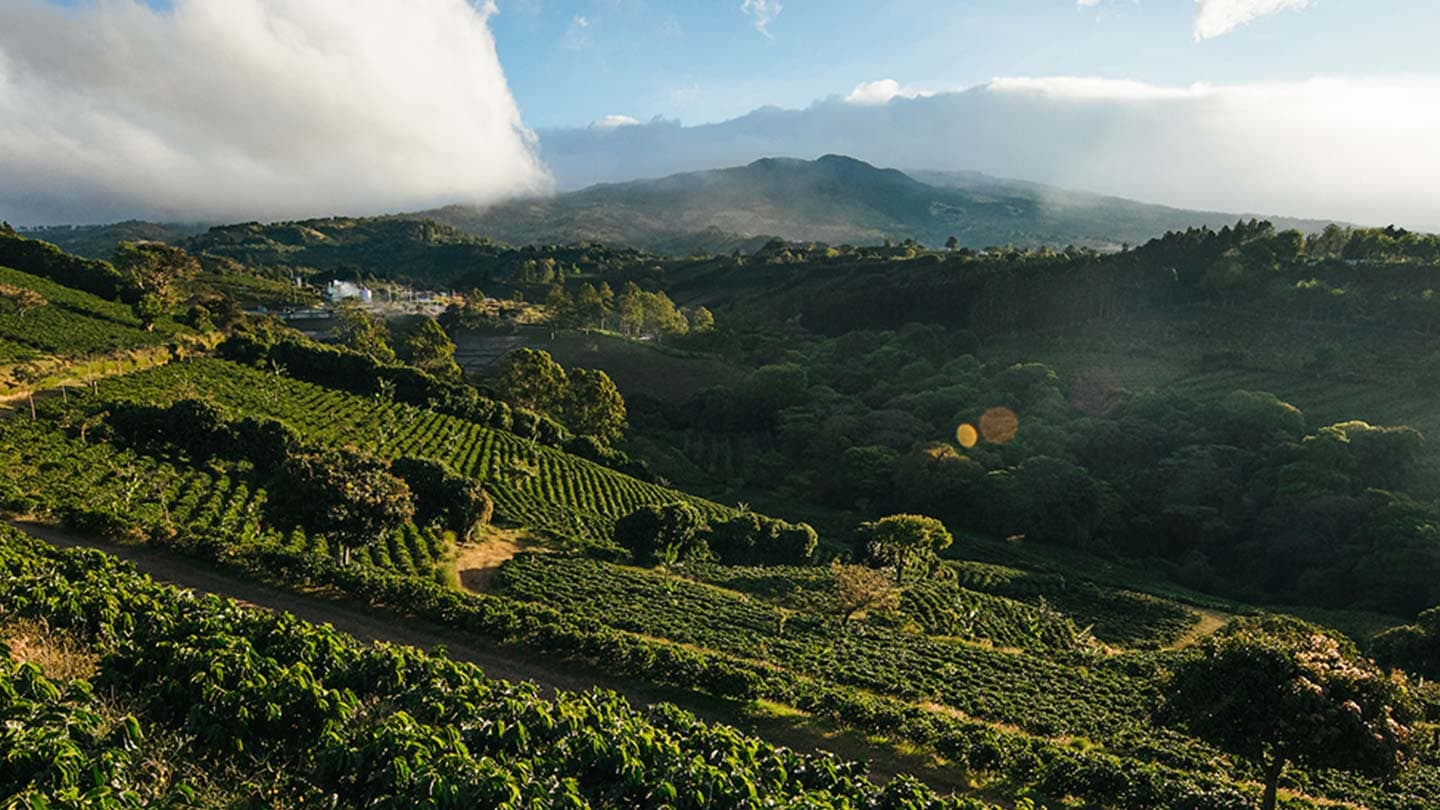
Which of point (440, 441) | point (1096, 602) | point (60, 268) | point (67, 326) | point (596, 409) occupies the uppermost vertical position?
point (60, 268)

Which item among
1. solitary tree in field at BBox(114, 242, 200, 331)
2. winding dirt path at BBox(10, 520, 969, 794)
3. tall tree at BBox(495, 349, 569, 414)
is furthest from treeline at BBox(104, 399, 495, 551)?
solitary tree in field at BBox(114, 242, 200, 331)

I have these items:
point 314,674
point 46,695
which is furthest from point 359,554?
point 46,695

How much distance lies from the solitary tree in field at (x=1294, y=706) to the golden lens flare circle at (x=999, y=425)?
78531 millimetres

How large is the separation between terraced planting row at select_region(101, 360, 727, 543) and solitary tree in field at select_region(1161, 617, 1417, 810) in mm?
41943

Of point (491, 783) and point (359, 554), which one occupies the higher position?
point (491, 783)

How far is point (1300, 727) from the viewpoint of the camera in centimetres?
1806

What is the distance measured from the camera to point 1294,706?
18203mm

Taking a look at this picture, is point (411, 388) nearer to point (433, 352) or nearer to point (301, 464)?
point (433, 352)

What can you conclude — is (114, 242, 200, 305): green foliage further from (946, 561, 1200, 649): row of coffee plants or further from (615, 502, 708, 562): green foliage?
(946, 561, 1200, 649): row of coffee plants

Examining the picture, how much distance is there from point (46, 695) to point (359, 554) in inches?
1096

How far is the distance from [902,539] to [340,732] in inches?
1901

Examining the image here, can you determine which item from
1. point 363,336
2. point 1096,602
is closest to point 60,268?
point 363,336

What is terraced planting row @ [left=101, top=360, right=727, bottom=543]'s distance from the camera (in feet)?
191

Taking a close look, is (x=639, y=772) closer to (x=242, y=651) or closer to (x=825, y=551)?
(x=242, y=651)
